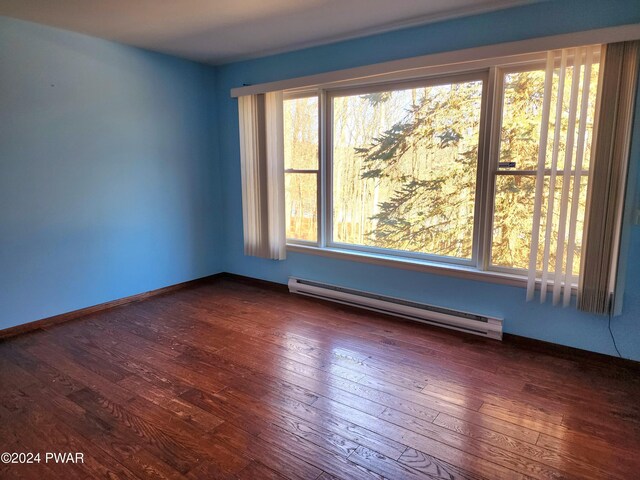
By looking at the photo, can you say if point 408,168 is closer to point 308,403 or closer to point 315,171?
point 315,171

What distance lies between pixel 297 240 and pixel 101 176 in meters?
1.98

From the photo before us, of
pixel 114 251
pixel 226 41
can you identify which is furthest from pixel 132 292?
pixel 226 41

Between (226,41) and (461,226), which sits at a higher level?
(226,41)

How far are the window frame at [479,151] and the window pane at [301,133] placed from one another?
3.4 inches

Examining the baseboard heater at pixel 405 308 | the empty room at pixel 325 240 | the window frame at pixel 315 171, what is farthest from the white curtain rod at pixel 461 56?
the baseboard heater at pixel 405 308

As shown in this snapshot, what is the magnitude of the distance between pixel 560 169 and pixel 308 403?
229 cm

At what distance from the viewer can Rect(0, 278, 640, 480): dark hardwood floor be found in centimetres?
184

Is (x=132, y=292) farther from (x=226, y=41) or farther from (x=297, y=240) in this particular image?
(x=226, y=41)

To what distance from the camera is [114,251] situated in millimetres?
3844

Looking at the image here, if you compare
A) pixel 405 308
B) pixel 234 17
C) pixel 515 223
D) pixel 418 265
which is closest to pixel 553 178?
pixel 515 223

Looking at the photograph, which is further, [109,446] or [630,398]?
[630,398]

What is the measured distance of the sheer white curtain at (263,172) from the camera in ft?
13.4

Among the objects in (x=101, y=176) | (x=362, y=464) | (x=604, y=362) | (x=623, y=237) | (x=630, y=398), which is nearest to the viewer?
(x=362, y=464)

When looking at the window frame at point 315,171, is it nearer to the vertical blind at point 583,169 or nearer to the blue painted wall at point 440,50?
the blue painted wall at point 440,50
